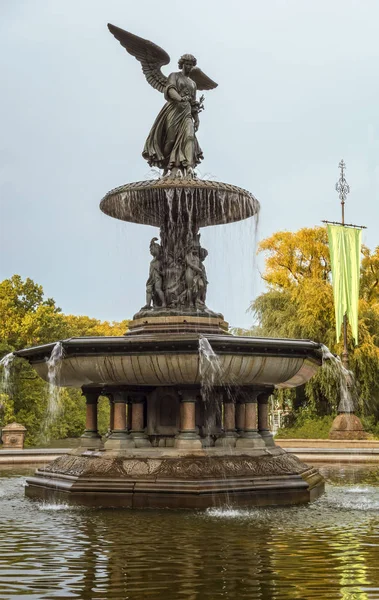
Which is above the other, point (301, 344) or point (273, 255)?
point (273, 255)

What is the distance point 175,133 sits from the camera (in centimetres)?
1328

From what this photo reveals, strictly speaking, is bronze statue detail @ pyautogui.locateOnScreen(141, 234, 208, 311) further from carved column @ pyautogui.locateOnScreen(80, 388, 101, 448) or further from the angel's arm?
the angel's arm

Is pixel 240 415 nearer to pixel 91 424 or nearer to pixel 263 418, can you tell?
pixel 263 418

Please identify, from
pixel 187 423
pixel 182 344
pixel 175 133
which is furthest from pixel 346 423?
pixel 182 344

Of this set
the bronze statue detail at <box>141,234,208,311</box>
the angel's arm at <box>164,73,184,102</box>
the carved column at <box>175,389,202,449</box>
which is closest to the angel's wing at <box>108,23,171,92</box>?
the angel's arm at <box>164,73,184,102</box>

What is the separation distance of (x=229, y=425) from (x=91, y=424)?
6.70 ft

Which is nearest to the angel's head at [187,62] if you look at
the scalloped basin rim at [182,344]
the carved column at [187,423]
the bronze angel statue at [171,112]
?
the bronze angel statue at [171,112]

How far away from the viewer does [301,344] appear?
11070mm

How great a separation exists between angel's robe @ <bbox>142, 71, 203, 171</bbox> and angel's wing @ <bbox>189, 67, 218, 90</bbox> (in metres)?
0.71

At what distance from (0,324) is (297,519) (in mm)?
25033

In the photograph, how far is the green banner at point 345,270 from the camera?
30.2m

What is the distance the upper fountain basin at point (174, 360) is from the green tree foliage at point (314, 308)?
2047 centimetres

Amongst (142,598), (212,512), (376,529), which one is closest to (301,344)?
(212,512)

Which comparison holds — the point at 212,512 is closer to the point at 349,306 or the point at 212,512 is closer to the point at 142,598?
the point at 142,598
